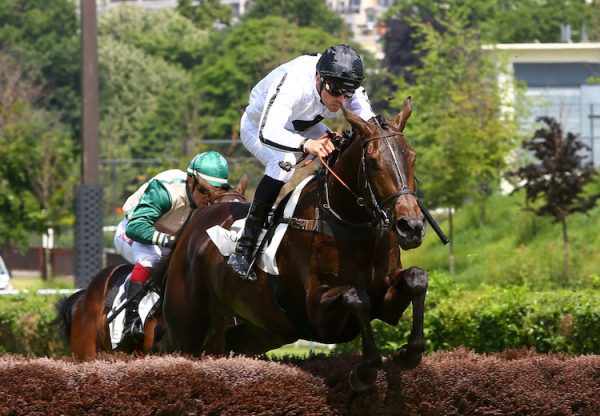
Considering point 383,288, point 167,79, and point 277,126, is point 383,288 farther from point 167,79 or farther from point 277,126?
point 167,79

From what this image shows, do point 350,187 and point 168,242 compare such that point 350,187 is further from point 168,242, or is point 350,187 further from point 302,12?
point 302,12

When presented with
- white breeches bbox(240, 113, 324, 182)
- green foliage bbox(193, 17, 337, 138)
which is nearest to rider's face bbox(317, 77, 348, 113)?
white breeches bbox(240, 113, 324, 182)

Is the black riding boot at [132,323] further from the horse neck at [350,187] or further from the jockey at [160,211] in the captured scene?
the horse neck at [350,187]

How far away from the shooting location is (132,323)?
971 cm

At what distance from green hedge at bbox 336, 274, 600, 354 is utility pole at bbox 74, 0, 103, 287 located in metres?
4.17

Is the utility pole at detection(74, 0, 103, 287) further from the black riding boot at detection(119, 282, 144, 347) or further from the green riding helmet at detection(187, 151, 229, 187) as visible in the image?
the green riding helmet at detection(187, 151, 229, 187)

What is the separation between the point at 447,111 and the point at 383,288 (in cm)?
2080

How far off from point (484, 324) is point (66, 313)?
363cm

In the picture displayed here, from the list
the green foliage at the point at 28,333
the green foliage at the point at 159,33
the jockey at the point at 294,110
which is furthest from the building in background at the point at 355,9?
the jockey at the point at 294,110

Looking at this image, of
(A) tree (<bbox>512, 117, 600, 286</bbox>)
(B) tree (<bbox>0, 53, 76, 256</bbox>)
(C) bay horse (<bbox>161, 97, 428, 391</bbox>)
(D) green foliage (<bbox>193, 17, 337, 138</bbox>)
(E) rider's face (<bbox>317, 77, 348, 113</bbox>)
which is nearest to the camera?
(C) bay horse (<bbox>161, 97, 428, 391</bbox>)

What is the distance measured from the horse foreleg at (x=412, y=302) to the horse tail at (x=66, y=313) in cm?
419

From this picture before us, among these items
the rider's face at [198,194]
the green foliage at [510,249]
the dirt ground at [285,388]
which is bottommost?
the green foliage at [510,249]

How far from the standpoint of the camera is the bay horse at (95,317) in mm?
9738

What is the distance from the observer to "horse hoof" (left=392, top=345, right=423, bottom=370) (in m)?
6.98
